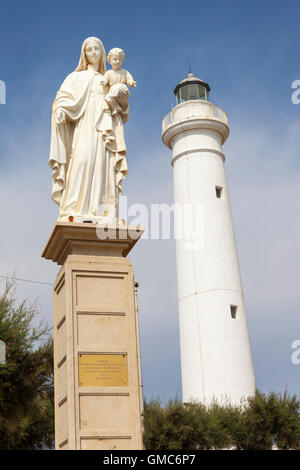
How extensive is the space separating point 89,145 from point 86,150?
4.0 inches

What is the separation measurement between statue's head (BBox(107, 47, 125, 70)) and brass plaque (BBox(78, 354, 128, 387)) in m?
4.19

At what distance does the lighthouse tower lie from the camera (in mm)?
28094

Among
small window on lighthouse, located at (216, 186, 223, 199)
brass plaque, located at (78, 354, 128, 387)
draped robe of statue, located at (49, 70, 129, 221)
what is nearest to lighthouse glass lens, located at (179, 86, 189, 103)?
small window on lighthouse, located at (216, 186, 223, 199)

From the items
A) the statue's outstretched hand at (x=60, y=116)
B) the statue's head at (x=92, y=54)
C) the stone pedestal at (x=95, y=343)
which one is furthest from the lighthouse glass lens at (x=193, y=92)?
the stone pedestal at (x=95, y=343)

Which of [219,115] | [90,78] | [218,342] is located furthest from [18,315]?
[219,115]

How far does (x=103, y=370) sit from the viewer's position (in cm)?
828

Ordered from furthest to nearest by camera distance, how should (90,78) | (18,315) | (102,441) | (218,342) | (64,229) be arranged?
(218,342) → (18,315) → (90,78) → (64,229) → (102,441)

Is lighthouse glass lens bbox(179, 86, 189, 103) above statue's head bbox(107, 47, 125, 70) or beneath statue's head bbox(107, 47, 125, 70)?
above

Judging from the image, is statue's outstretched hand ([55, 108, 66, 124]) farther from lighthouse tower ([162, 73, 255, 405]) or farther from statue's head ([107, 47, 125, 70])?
lighthouse tower ([162, 73, 255, 405])

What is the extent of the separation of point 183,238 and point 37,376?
10.8 meters

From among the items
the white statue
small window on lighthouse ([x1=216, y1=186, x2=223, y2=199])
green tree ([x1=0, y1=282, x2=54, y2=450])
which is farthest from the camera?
small window on lighthouse ([x1=216, y1=186, x2=223, y2=199])

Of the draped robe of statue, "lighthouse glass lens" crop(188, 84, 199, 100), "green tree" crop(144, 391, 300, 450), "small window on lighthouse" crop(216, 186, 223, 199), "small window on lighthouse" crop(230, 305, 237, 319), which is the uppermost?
"lighthouse glass lens" crop(188, 84, 199, 100)

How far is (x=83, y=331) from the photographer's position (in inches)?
330

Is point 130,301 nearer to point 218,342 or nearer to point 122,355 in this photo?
point 122,355
